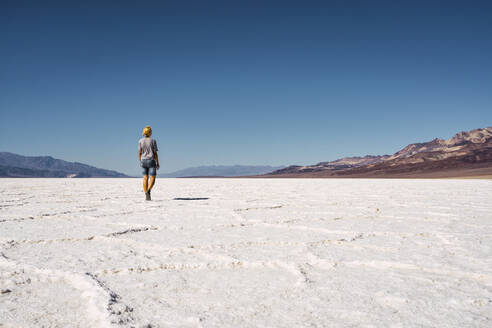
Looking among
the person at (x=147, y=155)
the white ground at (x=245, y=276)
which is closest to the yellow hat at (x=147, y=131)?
the person at (x=147, y=155)

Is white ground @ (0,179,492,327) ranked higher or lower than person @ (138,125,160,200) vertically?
lower

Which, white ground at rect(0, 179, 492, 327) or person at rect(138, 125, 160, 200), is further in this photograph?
person at rect(138, 125, 160, 200)

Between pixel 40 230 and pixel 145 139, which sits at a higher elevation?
pixel 145 139

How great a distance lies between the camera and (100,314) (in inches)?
44.8

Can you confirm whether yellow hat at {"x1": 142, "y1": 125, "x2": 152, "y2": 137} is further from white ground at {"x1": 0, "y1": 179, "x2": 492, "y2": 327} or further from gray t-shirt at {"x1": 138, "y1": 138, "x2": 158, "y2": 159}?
white ground at {"x1": 0, "y1": 179, "x2": 492, "y2": 327}

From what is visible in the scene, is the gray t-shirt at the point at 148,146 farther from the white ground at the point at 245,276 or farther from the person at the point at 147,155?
the white ground at the point at 245,276

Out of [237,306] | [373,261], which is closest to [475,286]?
[373,261]

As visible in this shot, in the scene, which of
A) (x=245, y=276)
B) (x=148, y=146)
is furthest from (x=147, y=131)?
(x=245, y=276)

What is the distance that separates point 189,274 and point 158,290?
0.76 ft

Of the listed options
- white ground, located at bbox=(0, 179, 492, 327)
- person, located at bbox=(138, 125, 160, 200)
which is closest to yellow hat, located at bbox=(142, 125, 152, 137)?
person, located at bbox=(138, 125, 160, 200)

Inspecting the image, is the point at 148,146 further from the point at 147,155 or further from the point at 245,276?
the point at 245,276

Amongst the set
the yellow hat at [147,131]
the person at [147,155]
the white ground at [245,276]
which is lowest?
the white ground at [245,276]

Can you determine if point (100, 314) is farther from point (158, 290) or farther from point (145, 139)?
point (145, 139)

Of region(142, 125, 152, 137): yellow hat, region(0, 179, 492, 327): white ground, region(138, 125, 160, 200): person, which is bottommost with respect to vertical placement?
region(0, 179, 492, 327): white ground
